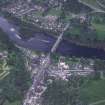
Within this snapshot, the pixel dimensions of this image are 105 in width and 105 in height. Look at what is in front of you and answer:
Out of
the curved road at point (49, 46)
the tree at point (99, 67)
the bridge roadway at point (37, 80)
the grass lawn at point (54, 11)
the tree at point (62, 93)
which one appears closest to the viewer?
the tree at point (62, 93)

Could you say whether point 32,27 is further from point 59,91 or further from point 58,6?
point 59,91

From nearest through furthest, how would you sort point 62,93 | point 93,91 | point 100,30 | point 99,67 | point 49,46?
1. point 62,93
2. point 93,91
3. point 99,67
4. point 49,46
5. point 100,30

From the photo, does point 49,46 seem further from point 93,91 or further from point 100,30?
point 93,91

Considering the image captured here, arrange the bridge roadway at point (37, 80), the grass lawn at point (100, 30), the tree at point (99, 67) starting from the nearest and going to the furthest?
1. the bridge roadway at point (37, 80)
2. the tree at point (99, 67)
3. the grass lawn at point (100, 30)

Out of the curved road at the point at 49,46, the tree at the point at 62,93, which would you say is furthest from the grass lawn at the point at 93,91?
the curved road at the point at 49,46

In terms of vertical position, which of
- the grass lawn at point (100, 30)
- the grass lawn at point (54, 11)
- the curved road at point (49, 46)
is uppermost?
the grass lawn at point (54, 11)

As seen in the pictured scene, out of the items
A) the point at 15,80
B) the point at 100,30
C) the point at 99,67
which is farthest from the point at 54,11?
the point at 15,80

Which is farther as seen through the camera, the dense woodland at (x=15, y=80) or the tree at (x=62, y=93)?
the dense woodland at (x=15, y=80)

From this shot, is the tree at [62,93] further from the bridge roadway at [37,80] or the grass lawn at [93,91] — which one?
the bridge roadway at [37,80]

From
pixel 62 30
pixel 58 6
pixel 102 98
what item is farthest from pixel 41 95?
pixel 58 6
